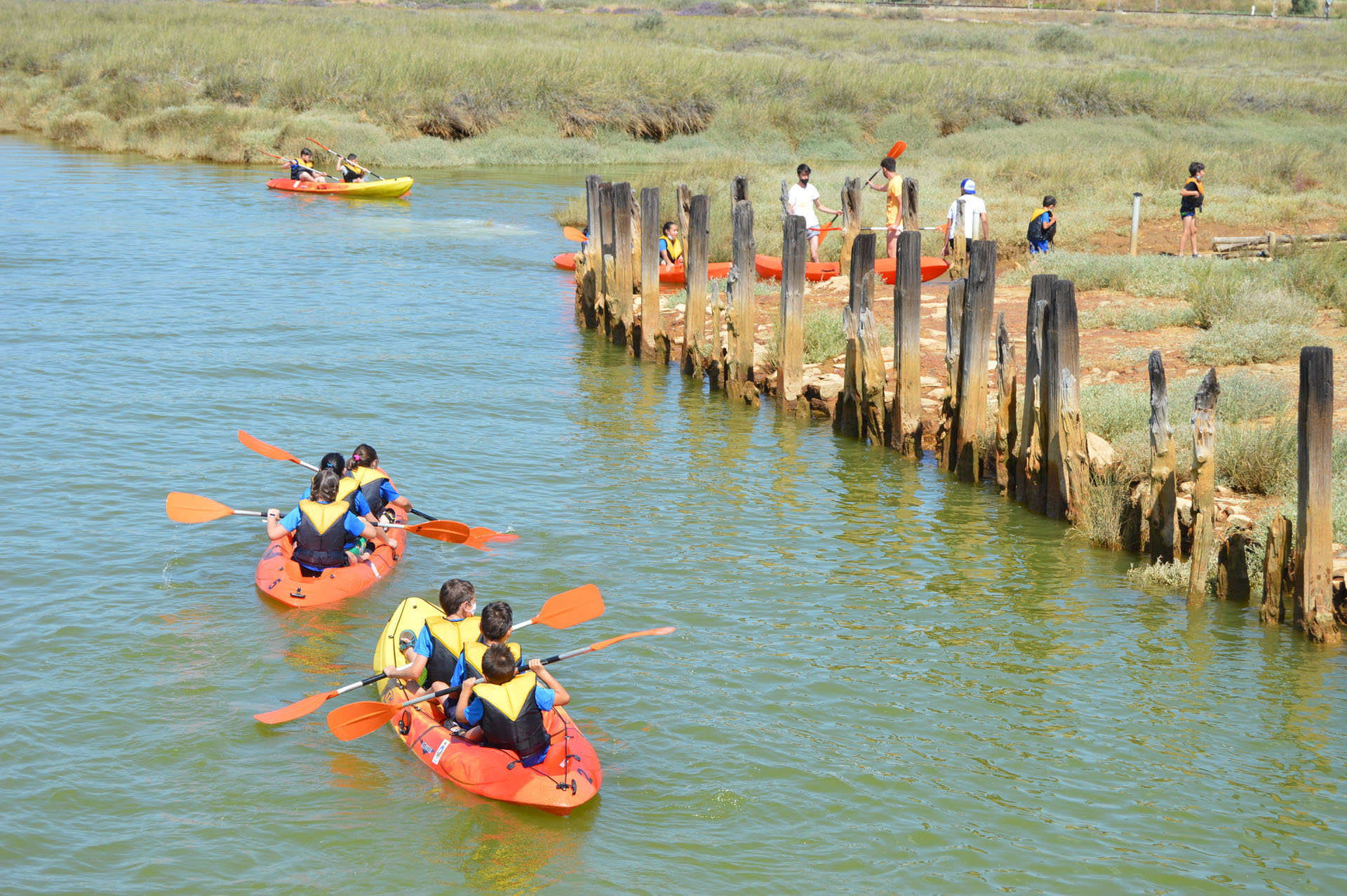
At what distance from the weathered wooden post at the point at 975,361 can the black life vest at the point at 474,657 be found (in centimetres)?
585

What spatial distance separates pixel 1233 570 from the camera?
9156 millimetres

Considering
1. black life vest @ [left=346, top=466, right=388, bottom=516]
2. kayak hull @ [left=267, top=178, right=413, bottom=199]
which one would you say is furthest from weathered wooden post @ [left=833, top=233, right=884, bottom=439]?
kayak hull @ [left=267, top=178, right=413, bottom=199]

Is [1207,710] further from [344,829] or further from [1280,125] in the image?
[1280,125]

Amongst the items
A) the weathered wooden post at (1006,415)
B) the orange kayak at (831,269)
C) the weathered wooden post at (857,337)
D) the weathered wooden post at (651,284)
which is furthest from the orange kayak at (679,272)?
the weathered wooden post at (1006,415)

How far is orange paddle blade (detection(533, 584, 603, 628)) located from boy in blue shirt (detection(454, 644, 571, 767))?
1137 millimetres

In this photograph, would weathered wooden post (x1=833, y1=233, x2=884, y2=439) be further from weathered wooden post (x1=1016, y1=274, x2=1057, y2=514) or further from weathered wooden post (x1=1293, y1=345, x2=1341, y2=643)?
weathered wooden post (x1=1293, y1=345, x2=1341, y2=643)

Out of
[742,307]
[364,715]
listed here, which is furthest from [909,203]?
[364,715]

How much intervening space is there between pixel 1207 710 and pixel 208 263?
18486 mm

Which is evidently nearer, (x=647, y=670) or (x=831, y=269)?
(x=647, y=670)

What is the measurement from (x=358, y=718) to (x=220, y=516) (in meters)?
3.61

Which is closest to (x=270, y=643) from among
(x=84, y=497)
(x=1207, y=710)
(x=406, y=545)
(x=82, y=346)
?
(x=406, y=545)

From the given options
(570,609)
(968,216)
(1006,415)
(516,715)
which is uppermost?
(968,216)

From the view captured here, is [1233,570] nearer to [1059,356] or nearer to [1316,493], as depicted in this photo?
[1316,493]

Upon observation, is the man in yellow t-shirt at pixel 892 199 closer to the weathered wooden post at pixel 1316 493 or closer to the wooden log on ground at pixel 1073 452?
the wooden log on ground at pixel 1073 452
